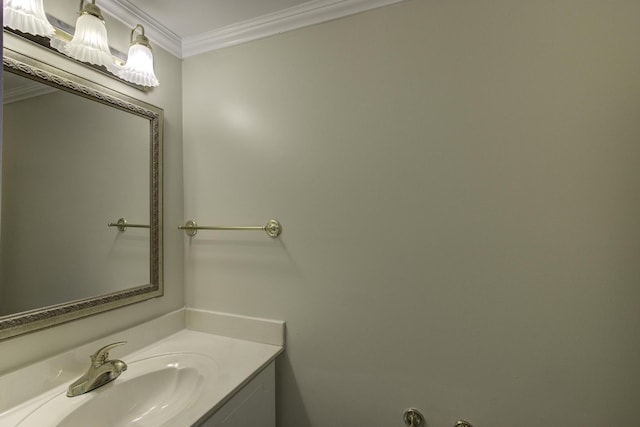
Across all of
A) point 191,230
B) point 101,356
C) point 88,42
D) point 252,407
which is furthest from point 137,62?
point 252,407

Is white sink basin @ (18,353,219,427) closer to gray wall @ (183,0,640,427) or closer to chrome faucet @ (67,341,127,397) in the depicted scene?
chrome faucet @ (67,341,127,397)

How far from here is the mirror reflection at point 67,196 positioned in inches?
38.2

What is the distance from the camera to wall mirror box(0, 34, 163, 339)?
Result: 969 mm

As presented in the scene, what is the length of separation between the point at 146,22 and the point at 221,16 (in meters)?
0.32

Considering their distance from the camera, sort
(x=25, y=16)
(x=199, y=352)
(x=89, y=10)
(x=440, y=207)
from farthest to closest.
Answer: (x=199, y=352) → (x=440, y=207) → (x=89, y=10) → (x=25, y=16)

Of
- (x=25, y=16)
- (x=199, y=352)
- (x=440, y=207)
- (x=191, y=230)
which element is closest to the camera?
(x=25, y=16)

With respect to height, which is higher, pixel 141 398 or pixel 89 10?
pixel 89 10

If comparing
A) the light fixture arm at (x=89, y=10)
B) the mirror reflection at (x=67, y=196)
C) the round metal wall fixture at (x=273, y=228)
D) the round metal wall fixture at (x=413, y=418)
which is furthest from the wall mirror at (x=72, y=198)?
the round metal wall fixture at (x=413, y=418)

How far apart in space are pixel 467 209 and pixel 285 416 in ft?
3.81

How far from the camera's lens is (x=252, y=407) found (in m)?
1.13

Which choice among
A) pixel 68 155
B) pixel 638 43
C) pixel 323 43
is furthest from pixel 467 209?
pixel 68 155

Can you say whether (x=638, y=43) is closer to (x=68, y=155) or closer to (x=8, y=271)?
(x=68, y=155)

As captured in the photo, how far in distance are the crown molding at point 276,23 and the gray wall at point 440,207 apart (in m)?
0.04

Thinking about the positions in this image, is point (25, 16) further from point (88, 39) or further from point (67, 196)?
point (67, 196)
